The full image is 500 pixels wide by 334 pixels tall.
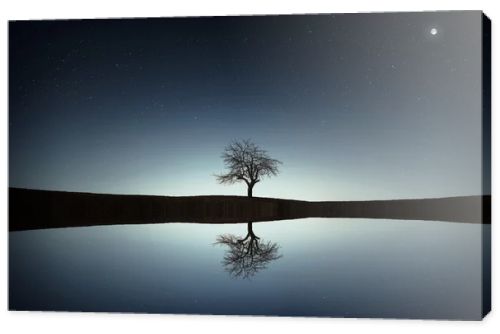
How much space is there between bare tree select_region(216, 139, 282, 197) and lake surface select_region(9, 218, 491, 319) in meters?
0.32

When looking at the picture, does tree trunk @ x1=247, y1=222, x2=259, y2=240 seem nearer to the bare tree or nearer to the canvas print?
the canvas print

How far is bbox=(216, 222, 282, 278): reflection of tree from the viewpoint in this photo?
8031mm

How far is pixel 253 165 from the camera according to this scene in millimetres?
8023

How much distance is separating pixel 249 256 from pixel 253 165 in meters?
0.61

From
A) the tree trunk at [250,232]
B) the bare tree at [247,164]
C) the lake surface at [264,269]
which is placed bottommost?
the lake surface at [264,269]

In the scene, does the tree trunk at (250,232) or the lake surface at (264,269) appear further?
the tree trunk at (250,232)

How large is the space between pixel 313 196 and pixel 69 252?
1728 mm

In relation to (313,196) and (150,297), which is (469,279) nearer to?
(313,196)

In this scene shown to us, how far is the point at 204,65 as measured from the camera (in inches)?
320

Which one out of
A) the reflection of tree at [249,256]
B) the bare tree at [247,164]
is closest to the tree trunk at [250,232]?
the reflection of tree at [249,256]

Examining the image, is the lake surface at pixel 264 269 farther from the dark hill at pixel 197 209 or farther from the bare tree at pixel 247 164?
the bare tree at pixel 247 164

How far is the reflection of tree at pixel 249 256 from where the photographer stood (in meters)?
8.03

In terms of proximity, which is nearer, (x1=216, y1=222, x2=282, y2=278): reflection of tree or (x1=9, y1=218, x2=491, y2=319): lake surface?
(x1=9, y1=218, x2=491, y2=319): lake surface

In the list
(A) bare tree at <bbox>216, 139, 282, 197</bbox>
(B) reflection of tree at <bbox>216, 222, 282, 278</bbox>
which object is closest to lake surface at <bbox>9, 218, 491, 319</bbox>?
(B) reflection of tree at <bbox>216, 222, 282, 278</bbox>
